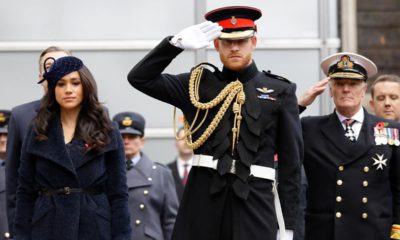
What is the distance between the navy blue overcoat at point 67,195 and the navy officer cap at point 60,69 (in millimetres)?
246

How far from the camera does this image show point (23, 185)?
7.95 m

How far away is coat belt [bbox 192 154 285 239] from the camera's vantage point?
7613 mm

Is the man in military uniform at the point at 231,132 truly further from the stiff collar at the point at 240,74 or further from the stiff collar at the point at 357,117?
the stiff collar at the point at 357,117

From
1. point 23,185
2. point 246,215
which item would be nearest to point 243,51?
point 246,215

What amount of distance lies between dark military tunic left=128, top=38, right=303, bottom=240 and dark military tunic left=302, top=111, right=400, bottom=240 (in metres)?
1.14

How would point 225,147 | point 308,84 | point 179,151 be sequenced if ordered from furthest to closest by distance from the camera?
point 179,151 < point 308,84 < point 225,147

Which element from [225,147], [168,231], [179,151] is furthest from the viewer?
[179,151]

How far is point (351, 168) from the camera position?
29.2ft

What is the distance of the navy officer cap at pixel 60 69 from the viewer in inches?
316

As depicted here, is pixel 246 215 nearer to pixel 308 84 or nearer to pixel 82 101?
pixel 82 101

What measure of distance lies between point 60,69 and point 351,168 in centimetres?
213

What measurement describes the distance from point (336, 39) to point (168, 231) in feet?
11.1

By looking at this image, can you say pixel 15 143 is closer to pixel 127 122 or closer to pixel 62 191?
pixel 62 191

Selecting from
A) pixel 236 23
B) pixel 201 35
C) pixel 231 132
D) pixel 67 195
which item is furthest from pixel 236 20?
pixel 67 195
